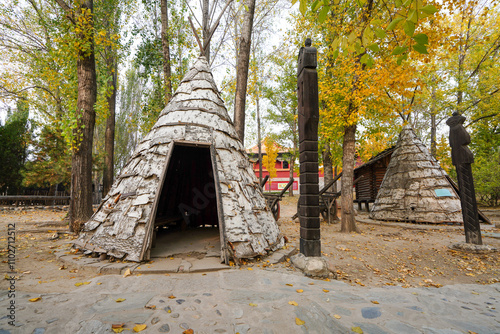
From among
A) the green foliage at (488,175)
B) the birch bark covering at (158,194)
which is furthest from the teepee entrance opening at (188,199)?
the green foliage at (488,175)

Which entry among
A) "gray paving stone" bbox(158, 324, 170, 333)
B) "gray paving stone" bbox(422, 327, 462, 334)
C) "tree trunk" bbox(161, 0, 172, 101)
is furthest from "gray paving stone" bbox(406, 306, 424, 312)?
"tree trunk" bbox(161, 0, 172, 101)

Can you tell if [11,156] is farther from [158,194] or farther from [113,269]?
[113,269]

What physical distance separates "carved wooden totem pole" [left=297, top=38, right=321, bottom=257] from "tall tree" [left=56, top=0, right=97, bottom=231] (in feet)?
19.6

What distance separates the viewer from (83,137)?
6566 mm

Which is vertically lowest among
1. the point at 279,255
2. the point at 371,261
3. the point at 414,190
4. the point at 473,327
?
the point at 371,261

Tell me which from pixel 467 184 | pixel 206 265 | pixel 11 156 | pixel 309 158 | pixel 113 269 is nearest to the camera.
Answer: pixel 113 269

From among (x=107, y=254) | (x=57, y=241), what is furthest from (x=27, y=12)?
(x=107, y=254)

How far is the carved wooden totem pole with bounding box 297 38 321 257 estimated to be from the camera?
153 inches

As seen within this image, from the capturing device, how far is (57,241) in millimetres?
5773

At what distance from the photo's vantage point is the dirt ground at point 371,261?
3508mm

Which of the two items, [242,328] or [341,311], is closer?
[242,328]

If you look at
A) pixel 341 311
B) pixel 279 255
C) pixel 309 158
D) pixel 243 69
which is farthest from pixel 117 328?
pixel 243 69

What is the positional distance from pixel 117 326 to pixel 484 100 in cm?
1955

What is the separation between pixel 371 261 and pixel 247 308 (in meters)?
3.65
